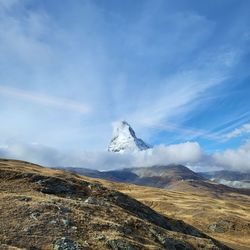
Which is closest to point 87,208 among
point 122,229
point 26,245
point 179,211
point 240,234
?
point 122,229

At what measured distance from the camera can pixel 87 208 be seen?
143 feet

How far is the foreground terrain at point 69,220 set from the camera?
3353 centimetres

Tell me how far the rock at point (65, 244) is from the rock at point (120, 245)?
3.26 meters

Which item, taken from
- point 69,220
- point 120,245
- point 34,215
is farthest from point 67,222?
point 120,245

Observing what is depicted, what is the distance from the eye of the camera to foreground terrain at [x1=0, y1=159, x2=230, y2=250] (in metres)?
33.5

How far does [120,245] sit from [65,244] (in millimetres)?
5230

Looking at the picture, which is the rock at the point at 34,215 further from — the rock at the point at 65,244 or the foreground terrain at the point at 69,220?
the rock at the point at 65,244

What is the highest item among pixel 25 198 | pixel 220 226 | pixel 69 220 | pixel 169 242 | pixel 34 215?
pixel 220 226

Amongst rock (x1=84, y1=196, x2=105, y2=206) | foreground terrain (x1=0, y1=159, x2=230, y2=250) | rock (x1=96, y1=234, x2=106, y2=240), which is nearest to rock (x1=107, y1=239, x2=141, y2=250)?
foreground terrain (x1=0, y1=159, x2=230, y2=250)

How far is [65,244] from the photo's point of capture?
32812 millimetres

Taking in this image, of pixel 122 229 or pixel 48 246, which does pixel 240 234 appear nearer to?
pixel 122 229

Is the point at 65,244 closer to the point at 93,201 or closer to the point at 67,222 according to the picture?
the point at 67,222

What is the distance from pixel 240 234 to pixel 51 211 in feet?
230

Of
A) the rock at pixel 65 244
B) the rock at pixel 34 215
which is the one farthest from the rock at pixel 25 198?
the rock at pixel 65 244
